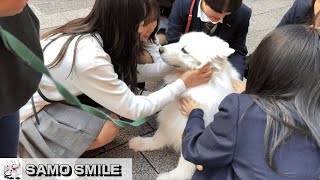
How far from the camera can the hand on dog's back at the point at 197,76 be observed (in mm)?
1939

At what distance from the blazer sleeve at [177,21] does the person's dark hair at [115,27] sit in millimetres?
783

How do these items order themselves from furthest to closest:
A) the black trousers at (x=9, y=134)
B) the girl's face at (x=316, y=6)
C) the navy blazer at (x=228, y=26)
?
the navy blazer at (x=228, y=26), the girl's face at (x=316, y=6), the black trousers at (x=9, y=134)

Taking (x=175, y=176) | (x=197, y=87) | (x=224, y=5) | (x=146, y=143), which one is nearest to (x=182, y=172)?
(x=175, y=176)

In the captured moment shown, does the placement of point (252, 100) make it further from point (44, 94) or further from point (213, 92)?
point (44, 94)

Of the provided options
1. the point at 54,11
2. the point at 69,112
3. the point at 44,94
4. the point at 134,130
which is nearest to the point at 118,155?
the point at 134,130

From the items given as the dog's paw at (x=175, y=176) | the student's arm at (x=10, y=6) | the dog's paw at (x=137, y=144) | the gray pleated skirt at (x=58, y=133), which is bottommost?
the dog's paw at (x=137, y=144)

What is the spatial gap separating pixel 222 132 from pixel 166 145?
1.10 metres

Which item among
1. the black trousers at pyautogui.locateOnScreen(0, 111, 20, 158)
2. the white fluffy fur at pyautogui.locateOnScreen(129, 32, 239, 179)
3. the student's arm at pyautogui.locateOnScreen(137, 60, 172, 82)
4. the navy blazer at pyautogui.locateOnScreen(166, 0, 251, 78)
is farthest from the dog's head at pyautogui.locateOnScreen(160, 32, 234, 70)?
the black trousers at pyautogui.locateOnScreen(0, 111, 20, 158)

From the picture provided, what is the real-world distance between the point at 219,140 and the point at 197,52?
0.78 meters

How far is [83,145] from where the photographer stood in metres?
1.96

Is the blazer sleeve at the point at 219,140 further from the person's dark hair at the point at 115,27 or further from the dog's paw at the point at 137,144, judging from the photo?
the dog's paw at the point at 137,144

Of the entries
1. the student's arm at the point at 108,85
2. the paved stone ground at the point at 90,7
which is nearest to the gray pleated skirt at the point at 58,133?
the student's arm at the point at 108,85

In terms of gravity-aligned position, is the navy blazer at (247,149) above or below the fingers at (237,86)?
above

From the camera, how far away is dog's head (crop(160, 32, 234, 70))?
76.0 inches
